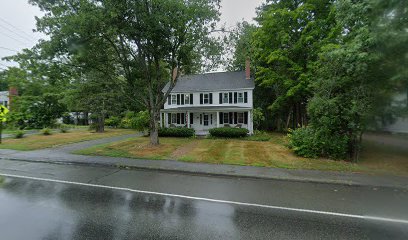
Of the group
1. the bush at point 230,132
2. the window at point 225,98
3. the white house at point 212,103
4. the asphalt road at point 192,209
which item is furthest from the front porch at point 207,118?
the asphalt road at point 192,209

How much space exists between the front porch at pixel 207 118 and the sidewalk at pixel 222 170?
1354cm

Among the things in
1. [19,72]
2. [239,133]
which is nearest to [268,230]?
[239,133]

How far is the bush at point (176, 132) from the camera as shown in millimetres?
22266

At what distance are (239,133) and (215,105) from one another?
18.6 ft

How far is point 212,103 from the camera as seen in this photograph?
25734 millimetres

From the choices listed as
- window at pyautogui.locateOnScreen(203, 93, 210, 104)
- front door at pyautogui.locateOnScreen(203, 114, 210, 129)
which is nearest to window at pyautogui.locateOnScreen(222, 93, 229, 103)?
window at pyautogui.locateOnScreen(203, 93, 210, 104)

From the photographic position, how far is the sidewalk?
7927mm

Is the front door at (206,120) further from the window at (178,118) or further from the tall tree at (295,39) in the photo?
the tall tree at (295,39)

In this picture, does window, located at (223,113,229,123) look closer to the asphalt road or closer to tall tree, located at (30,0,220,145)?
tall tree, located at (30,0,220,145)

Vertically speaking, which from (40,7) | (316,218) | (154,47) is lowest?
(316,218)

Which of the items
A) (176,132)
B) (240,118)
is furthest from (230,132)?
(176,132)

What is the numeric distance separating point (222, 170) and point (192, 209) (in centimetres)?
413

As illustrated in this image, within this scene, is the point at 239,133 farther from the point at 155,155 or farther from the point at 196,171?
the point at 196,171

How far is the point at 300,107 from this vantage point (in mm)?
25094
